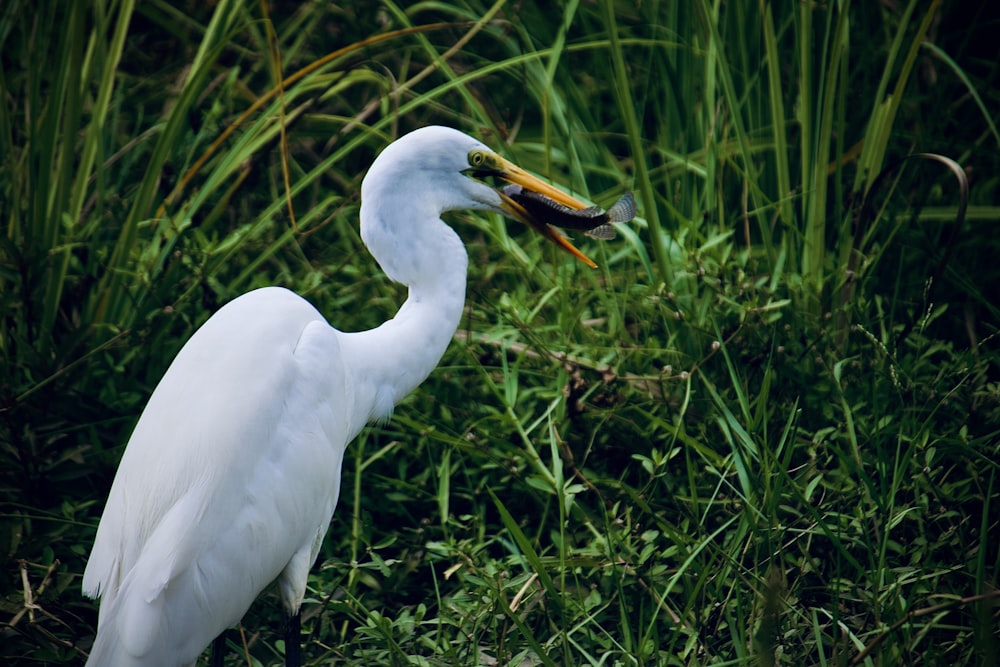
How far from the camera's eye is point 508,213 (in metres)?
2.10

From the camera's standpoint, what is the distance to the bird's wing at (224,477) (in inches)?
69.2

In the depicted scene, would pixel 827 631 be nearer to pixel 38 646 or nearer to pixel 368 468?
pixel 368 468

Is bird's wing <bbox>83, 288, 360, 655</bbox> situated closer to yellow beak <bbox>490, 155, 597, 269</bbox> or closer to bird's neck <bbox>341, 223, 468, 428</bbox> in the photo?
bird's neck <bbox>341, 223, 468, 428</bbox>

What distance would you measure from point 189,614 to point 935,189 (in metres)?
2.46

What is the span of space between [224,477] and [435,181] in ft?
2.35

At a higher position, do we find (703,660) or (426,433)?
(426,433)

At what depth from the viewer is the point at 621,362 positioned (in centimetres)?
247

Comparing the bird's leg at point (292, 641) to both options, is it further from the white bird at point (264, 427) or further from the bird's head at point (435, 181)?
the bird's head at point (435, 181)

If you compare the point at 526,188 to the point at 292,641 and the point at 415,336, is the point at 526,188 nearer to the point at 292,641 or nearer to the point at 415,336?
the point at 415,336

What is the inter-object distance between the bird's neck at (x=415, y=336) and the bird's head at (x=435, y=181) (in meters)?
0.08

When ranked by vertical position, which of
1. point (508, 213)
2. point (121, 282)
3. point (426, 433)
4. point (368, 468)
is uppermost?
point (508, 213)

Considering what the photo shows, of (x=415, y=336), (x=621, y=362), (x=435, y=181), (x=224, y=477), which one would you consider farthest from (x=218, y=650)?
(x=621, y=362)

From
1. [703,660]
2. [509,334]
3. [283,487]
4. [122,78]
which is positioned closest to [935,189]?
[509,334]

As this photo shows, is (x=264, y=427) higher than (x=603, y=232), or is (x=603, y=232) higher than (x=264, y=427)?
(x=603, y=232)
